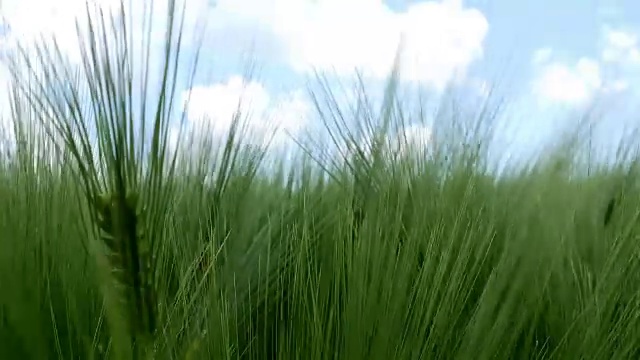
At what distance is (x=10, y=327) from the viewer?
703 mm

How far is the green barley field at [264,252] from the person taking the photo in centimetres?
62

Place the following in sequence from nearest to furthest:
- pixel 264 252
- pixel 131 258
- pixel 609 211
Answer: pixel 131 258 < pixel 264 252 < pixel 609 211

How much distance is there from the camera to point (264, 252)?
0.84 metres

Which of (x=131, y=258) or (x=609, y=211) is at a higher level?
(x=609, y=211)

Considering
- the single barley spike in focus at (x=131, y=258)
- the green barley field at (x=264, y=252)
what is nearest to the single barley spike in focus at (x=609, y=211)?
the green barley field at (x=264, y=252)

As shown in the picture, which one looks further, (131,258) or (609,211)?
(609,211)

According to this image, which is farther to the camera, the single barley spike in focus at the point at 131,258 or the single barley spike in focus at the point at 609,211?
the single barley spike in focus at the point at 609,211

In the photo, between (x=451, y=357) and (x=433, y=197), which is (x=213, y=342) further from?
(x=433, y=197)

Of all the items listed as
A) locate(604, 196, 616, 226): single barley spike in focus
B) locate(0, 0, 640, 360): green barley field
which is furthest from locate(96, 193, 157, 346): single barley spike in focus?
locate(604, 196, 616, 226): single barley spike in focus

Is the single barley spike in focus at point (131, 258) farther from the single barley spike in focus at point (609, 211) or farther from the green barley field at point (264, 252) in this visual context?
the single barley spike in focus at point (609, 211)

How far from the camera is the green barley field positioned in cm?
62

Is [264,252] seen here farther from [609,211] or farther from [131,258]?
[609,211]

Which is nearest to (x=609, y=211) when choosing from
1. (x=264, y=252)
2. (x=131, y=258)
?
(x=264, y=252)

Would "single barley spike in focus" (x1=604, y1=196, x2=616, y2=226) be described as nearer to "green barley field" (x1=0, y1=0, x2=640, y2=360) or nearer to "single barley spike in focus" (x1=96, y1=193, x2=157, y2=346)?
"green barley field" (x1=0, y1=0, x2=640, y2=360)
